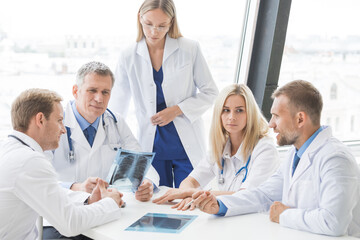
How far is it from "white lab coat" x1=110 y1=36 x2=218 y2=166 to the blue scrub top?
1.3 inches

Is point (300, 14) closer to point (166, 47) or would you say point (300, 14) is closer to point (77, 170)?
point (166, 47)

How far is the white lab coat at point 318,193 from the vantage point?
179 cm

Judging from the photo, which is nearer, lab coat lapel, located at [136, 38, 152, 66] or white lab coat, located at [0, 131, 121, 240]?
white lab coat, located at [0, 131, 121, 240]

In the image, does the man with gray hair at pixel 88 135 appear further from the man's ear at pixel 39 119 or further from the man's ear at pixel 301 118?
the man's ear at pixel 301 118

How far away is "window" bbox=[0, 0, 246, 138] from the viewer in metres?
3.27

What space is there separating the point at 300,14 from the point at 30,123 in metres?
2.82

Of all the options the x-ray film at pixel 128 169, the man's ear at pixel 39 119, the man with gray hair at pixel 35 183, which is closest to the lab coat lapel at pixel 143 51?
the x-ray film at pixel 128 169

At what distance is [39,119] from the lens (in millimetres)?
1967

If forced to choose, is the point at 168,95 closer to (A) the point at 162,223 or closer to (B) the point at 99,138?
(B) the point at 99,138

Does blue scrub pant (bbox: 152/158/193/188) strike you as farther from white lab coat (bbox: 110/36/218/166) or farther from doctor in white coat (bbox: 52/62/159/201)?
doctor in white coat (bbox: 52/62/159/201)

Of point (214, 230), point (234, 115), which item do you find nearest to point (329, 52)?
point (234, 115)

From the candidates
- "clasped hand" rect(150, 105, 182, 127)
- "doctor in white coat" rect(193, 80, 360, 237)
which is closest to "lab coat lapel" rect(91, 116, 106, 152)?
"clasped hand" rect(150, 105, 182, 127)

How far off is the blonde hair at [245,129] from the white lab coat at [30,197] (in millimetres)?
1033

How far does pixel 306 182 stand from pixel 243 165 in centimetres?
66
